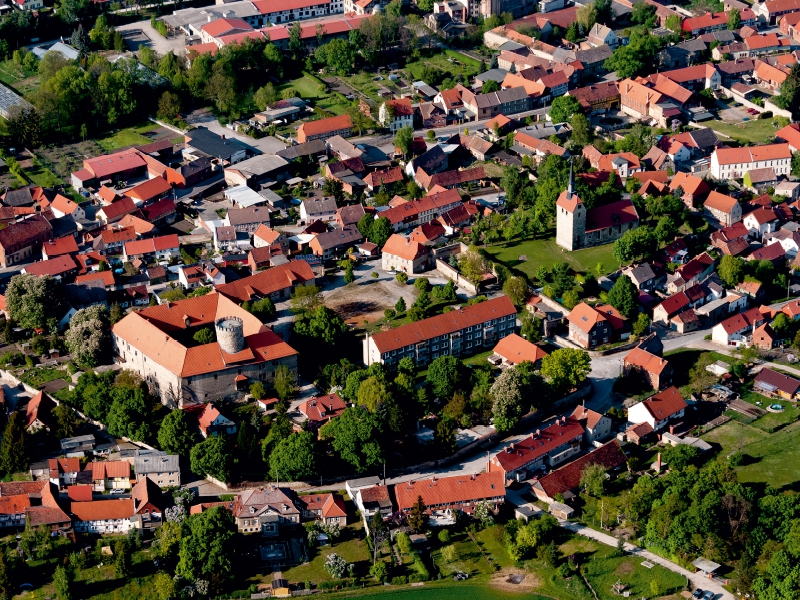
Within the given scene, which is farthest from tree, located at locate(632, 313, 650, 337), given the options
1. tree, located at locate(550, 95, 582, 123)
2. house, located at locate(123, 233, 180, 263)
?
house, located at locate(123, 233, 180, 263)

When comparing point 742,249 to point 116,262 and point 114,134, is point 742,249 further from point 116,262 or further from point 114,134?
point 114,134

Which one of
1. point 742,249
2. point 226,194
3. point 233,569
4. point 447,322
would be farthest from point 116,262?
point 742,249

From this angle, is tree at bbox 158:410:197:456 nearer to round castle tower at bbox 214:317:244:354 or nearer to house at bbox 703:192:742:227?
round castle tower at bbox 214:317:244:354

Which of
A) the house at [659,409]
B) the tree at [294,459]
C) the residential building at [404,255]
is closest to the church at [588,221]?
the residential building at [404,255]

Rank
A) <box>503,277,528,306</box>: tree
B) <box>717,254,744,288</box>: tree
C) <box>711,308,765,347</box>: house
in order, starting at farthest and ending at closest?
<box>717,254,744,288</box>: tree, <box>503,277,528,306</box>: tree, <box>711,308,765,347</box>: house

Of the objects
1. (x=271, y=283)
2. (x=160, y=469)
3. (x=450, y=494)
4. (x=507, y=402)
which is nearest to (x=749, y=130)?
(x=271, y=283)

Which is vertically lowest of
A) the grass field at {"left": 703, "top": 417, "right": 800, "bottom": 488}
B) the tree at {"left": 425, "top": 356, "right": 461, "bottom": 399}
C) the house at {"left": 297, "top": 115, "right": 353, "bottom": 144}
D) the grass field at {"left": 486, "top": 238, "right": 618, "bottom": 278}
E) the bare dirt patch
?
the bare dirt patch

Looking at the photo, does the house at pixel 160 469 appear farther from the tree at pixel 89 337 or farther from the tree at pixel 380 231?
the tree at pixel 380 231
